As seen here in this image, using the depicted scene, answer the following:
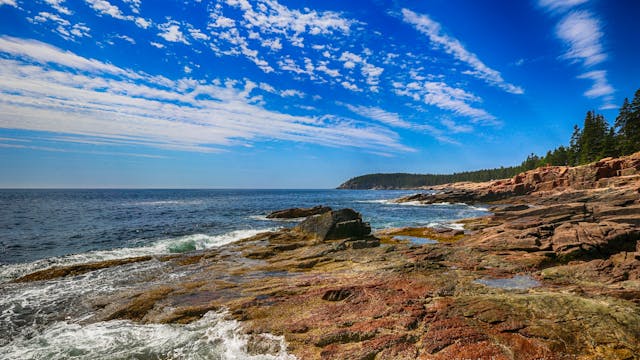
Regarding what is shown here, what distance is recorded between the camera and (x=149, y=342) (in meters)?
9.91

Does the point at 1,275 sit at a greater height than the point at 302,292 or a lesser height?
lesser

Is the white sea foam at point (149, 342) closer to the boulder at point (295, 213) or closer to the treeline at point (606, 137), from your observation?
the boulder at point (295, 213)

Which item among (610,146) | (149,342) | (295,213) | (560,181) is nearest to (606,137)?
(610,146)

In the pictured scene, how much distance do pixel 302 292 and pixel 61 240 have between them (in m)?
32.4

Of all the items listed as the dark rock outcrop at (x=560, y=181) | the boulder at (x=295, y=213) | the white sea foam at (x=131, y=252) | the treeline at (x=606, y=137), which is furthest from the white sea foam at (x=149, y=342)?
the treeline at (x=606, y=137)

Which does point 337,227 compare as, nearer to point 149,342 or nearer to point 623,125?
point 149,342

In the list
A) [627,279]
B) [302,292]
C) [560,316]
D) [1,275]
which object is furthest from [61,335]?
[627,279]

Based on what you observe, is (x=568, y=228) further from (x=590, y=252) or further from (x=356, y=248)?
(x=356, y=248)

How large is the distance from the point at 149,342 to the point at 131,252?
19185 mm

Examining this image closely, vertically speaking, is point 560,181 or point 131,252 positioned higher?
point 560,181

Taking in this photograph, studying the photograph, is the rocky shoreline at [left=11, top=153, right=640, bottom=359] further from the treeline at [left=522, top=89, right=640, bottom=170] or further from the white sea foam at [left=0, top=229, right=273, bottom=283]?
the treeline at [left=522, top=89, right=640, bottom=170]

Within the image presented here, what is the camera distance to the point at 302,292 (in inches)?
513

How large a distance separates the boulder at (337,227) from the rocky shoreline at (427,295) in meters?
3.01

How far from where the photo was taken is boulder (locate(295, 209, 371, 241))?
1058 inches
